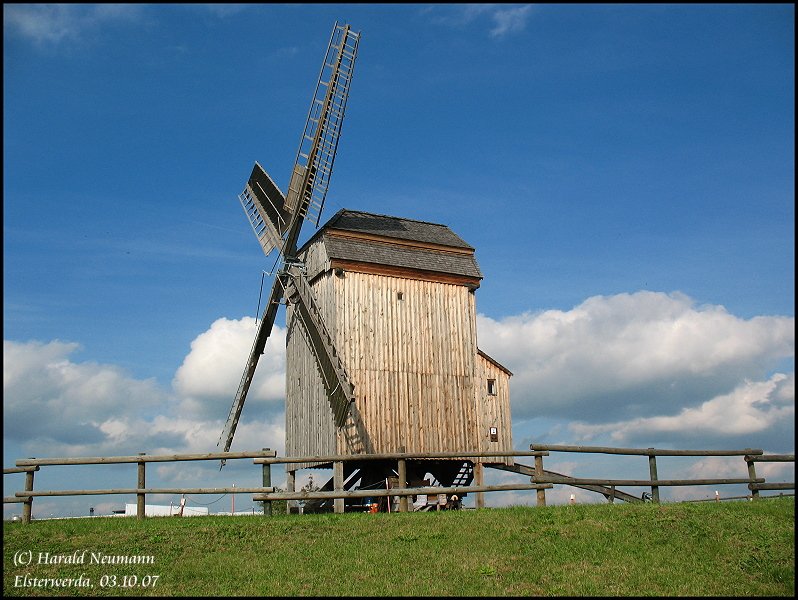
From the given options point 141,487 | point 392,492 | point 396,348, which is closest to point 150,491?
point 141,487

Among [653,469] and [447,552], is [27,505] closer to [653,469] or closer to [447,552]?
[447,552]

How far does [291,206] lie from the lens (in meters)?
26.2

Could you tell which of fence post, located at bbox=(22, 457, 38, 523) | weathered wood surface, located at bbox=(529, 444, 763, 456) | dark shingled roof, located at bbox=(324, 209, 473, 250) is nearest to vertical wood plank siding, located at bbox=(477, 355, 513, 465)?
dark shingled roof, located at bbox=(324, 209, 473, 250)

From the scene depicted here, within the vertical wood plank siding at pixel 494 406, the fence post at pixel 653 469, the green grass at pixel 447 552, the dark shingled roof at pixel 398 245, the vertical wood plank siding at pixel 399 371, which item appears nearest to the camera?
the green grass at pixel 447 552

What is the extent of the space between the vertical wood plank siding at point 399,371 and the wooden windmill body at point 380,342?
34 millimetres

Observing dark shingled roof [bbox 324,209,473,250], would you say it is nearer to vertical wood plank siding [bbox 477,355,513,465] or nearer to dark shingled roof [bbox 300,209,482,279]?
dark shingled roof [bbox 300,209,482,279]

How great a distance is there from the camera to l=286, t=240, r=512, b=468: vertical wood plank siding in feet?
77.6

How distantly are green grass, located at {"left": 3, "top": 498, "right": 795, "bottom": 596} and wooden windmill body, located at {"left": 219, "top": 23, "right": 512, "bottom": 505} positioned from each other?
784 centimetres

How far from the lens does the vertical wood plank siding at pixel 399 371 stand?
2364cm

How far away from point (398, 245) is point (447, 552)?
13.9m

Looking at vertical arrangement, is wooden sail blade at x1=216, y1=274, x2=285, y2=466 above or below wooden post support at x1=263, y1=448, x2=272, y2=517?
above

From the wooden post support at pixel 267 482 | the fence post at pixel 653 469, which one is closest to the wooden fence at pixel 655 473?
the fence post at pixel 653 469

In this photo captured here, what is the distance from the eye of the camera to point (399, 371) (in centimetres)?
2425

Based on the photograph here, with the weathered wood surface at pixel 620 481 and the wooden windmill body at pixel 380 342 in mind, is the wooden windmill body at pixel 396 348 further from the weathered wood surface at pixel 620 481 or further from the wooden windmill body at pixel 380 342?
the weathered wood surface at pixel 620 481
